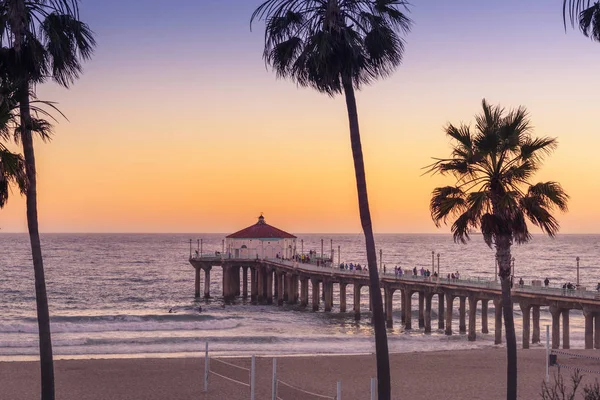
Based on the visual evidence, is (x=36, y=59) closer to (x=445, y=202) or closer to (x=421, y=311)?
(x=445, y=202)

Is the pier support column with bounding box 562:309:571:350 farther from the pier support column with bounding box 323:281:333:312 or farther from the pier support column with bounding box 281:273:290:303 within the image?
the pier support column with bounding box 281:273:290:303

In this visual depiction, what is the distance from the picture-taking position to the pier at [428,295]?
35906 mm

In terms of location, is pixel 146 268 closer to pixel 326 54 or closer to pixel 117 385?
pixel 117 385

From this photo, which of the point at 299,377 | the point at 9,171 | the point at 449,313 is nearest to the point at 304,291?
the point at 449,313

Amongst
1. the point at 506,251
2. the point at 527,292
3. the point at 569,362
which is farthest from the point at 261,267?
the point at 506,251

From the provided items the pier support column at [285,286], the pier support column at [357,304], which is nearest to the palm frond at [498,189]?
the pier support column at [357,304]

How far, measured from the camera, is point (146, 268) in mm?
128375

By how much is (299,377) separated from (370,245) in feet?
43.3

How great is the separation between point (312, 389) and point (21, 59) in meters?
14.4

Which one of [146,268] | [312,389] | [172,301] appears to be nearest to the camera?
[312,389]

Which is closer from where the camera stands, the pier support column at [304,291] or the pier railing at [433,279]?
the pier railing at [433,279]

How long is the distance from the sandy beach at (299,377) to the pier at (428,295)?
13.1 ft

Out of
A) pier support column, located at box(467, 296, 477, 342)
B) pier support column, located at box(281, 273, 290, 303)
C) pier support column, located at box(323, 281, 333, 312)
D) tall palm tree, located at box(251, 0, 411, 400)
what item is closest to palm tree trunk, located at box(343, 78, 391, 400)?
tall palm tree, located at box(251, 0, 411, 400)

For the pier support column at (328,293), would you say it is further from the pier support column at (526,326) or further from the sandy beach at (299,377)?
the sandy beach at (299,377)
